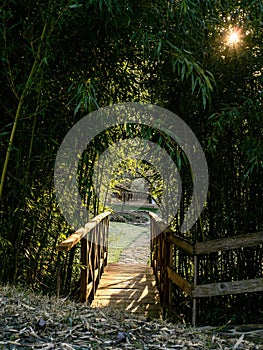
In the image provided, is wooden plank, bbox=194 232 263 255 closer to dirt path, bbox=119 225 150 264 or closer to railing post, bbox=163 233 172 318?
railing post, bbox=163 233 172 318

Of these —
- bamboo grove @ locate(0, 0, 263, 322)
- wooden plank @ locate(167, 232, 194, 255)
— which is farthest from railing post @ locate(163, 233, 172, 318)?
bamboo grove @ locate(0, 0, 263, 322)

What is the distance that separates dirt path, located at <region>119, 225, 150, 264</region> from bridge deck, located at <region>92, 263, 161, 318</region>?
5.74ft

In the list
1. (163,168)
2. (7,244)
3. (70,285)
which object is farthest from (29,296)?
A: (163,168)

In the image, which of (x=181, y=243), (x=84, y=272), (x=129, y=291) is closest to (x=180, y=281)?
(x=181, y=243)

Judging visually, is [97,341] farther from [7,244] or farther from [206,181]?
[206,181]

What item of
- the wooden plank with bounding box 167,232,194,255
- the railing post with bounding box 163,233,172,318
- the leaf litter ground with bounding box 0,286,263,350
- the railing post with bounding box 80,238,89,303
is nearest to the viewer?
the leaf litter ground with bounding box 0,286,263,350

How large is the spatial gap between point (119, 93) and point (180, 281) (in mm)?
1438

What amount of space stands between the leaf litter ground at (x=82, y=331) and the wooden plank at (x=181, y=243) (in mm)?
854

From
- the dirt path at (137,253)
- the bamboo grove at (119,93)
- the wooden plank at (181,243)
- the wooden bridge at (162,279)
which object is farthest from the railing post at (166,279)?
the dirt path at (137,253)

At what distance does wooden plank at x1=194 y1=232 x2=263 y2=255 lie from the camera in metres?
2.91

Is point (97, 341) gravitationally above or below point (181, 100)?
below

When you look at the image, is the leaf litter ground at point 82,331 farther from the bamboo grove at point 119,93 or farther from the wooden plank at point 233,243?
the bamboo grove at point 119,93

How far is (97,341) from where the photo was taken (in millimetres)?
1864

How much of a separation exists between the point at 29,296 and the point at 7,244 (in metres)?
0.64
